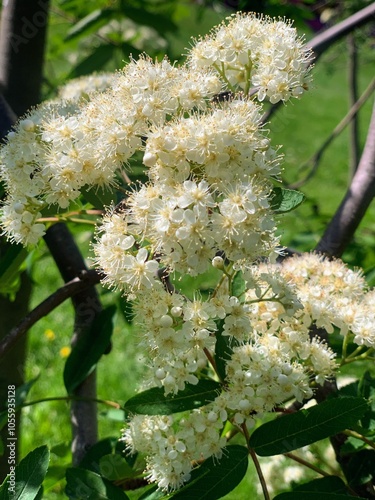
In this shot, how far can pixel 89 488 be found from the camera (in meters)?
1.09

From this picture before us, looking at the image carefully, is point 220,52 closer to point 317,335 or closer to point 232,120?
point 232,120

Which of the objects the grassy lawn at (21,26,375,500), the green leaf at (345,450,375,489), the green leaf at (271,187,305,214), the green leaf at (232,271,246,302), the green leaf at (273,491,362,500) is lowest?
the grassy lawn at (21,26,375,500)

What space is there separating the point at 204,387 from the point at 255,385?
8 cm

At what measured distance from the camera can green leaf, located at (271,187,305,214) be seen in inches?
38.9

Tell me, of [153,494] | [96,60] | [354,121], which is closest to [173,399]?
[153,494]

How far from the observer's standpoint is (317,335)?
1183mm

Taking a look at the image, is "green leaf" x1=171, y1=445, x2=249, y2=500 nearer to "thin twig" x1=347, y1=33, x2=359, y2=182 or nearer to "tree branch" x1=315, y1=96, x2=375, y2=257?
"tree branch" x1=315, y1=96, x2=375, y2=257

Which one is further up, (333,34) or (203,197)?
(203,197)

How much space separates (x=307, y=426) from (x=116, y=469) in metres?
0.36

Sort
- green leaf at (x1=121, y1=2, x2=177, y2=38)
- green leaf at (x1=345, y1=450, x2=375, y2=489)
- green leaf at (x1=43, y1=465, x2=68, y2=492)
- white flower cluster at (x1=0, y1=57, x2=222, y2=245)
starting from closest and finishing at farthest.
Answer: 1. white flower cluster at (x1=0, y1=57, x2=222, y2=245)
2. green leaf at (x1=345, y1=450, x2=375, y2=489)
3. green leaf at (x1=43, y1=465, x2=68, y2=492)
4. green leaf at (x1=121, y1=2, x2=177, y2=38)

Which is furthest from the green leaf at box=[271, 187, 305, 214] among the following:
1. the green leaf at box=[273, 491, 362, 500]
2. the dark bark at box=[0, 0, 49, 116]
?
the dark bark at box=[0, 0, 49, 116]

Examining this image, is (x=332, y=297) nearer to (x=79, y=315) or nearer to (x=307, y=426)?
(x=307, y=426)

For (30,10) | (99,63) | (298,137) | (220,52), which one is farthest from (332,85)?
(220,52)

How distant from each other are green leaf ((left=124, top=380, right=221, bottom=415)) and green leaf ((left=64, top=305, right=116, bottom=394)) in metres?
0.34
